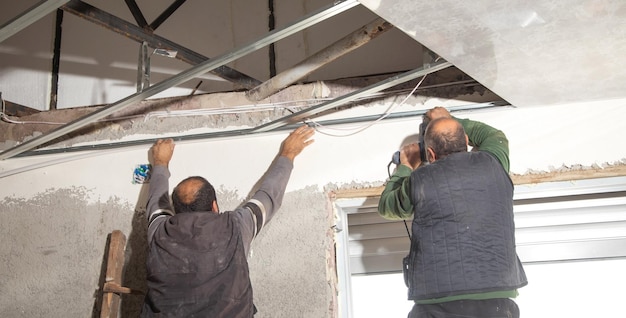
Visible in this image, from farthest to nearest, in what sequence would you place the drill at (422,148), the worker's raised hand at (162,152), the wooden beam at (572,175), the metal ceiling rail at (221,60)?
1. the worker's raised hand at (162,152)
2. the drill at (422,148)
3. the wooden beam at (572,175)
4. the metal ceiling rail at (221,60)

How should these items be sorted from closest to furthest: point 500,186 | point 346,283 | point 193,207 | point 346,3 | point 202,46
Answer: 1. point 346,3
2. point 500,186
3. point 193,207
4. point 346,283
5. point 202,46

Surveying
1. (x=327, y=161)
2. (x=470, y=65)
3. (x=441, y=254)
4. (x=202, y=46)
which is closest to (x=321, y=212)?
(x=327, y=161)

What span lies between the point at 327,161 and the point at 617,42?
1.14 metres

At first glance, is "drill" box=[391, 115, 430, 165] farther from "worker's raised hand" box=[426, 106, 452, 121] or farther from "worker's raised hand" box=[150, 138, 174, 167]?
"worker's raised hand" box=[150, 138, 174, 167]

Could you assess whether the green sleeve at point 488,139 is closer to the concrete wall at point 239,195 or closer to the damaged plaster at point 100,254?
the concrete wall at point 239,195

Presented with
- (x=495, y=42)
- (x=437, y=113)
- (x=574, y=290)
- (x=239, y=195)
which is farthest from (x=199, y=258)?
(x=574, y=290)

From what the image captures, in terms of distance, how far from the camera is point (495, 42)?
5.44ft

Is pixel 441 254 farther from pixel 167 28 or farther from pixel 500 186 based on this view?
pixel 167 28

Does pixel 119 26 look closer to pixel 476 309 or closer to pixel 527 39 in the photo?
pixel 527 39

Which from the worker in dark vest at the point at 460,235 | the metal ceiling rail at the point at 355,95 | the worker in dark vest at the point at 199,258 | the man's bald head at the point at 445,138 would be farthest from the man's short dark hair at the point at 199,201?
the man's bald head at the point at 445,138

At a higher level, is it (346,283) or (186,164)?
(186,164)

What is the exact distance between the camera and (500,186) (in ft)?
5.65

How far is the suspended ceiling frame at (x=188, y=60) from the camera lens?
162 cm

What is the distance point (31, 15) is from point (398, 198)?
127cm
